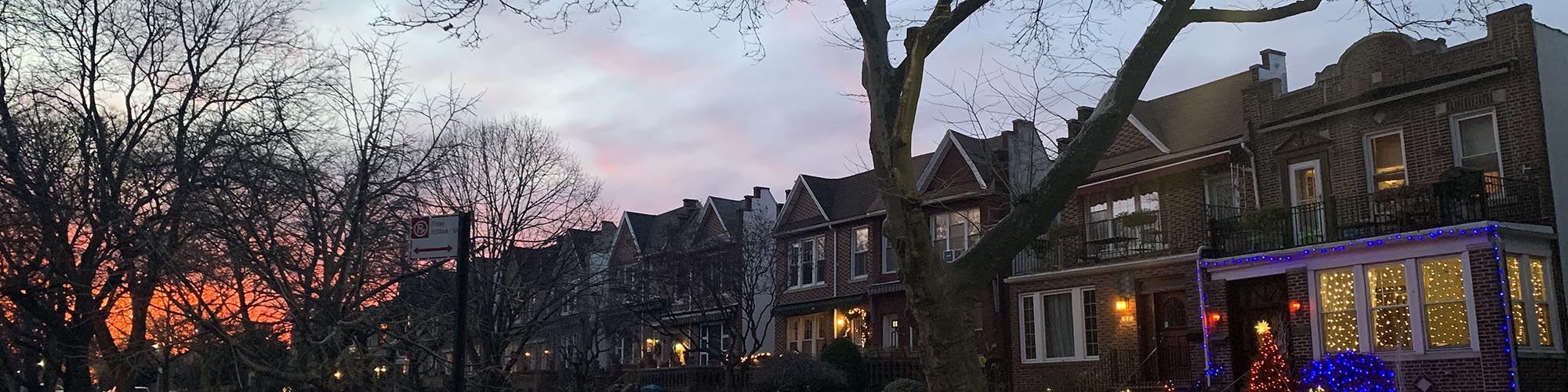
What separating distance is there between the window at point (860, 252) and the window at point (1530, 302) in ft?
62.1

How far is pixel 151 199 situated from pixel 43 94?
2.63 meters

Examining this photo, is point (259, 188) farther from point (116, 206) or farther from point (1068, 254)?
point (1068, 254)

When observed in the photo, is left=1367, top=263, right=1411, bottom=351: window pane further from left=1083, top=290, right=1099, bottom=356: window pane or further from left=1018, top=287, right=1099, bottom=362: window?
left=1083, top=290, right=1099, bottom=356: window pane

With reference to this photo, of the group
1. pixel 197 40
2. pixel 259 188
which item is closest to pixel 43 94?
pixel 197 40

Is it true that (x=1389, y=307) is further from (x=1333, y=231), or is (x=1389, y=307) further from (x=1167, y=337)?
(x=1167, y=337)

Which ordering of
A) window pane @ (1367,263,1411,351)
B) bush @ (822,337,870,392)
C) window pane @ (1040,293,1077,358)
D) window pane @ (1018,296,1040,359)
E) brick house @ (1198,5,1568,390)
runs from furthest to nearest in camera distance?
bush @ (822,337,870,392) < window pane @ (1018,296,1040,359) < window pane @ (1040,293,1077,358) < window pane @ (1367,263,1411,351) < brick house @ (1198,5,1568,390)

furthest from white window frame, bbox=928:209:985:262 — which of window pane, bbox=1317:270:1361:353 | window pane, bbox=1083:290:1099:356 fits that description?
window pane, bbox=1317:270:1361:353

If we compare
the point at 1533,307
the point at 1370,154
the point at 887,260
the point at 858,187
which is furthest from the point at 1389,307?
the point at 858,187

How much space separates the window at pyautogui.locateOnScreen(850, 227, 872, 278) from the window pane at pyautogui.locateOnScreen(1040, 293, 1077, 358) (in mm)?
8348

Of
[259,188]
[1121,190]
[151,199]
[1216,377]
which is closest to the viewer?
[259,188]

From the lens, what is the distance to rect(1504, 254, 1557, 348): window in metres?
20.4

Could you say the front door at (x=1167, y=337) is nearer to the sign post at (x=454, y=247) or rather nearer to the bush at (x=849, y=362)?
the bush at (x=849, y=362)

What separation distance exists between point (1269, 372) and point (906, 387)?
817 cm

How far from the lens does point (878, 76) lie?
32.3 ft
